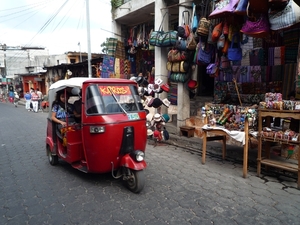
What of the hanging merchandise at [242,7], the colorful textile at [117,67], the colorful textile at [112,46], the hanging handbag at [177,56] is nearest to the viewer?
the hanging merchandise at [242,7]

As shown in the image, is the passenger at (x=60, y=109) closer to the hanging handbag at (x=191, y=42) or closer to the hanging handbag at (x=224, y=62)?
the hanging handbag at (x=191, y=42)

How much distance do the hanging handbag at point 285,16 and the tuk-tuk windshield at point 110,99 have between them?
9.84 feet

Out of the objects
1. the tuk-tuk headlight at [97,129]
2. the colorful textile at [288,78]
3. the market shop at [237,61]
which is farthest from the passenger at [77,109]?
the colorful textile at [288,78]

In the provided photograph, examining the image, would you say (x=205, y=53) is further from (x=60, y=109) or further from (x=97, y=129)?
(x=60, y=109)

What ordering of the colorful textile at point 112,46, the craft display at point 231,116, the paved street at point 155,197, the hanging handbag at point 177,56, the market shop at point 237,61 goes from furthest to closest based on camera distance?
the colorful textile at point 112,46 < the hanging handbag at point 177,56 < the craft display at point 231,116 < the market shop at point 237,61 < the paved street at point 155,197

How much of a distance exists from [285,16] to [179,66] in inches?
128

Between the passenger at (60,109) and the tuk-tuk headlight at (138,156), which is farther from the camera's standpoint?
the passenger at (60,109)

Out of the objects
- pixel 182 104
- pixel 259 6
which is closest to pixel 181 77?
pixel 182 104

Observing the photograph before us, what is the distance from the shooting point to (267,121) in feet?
15.0

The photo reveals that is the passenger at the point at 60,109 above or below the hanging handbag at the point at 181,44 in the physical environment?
below

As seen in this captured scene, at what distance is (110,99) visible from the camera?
4105mm

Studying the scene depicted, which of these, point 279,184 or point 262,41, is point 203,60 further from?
point 279,184

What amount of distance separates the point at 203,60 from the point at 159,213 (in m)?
4.21

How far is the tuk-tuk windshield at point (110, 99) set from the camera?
13.0 ft
